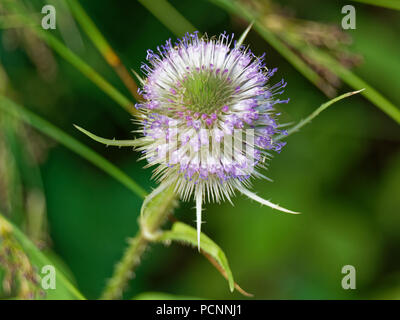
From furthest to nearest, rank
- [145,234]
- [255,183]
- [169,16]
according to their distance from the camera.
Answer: [255,183]
[169,16]
[145,234]

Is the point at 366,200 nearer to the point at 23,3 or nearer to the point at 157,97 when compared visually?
the point at 157,97

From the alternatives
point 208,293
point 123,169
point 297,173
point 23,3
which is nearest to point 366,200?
point 297,173

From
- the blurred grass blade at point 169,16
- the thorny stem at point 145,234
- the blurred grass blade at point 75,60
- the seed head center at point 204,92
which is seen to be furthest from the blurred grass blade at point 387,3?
the thorny stem at point 145,234

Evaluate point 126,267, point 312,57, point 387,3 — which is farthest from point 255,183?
point 387,3

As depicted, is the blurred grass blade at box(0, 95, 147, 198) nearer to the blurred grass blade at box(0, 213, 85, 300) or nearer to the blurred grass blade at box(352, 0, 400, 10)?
the blurred grass blade at box(0, 213, 85, 300)

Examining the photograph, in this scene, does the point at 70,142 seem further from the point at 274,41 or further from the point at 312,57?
the point at 312,57

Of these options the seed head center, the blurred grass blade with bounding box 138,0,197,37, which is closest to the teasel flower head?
the seed head center
